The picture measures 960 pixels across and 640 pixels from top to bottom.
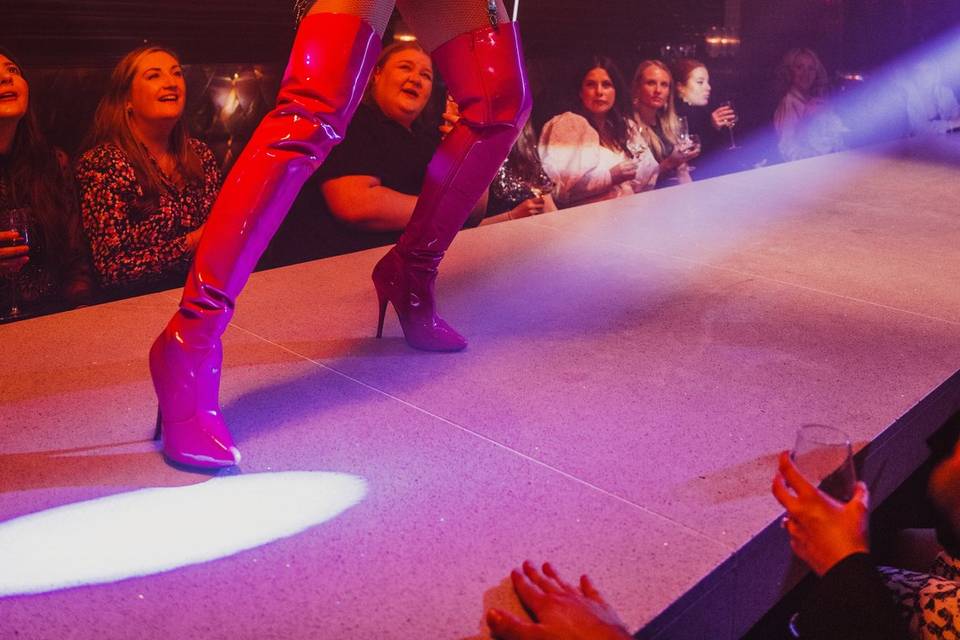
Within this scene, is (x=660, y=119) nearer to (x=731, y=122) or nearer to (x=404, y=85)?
(x=731, y=122)

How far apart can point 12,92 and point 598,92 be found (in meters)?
2.02

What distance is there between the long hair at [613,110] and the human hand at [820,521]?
233 cm

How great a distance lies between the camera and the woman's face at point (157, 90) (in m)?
1.95

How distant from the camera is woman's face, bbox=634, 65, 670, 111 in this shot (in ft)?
11.3

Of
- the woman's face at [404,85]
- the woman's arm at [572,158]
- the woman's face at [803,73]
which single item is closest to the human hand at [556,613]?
the woman's face at [404,85]

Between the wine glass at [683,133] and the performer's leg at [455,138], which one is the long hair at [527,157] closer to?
the wine glass at [683,133]

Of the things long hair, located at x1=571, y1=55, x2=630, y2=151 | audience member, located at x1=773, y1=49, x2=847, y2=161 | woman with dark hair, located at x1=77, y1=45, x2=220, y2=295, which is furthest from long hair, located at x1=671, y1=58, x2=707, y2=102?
woman with dark hair, located at x1=77, y1=45, x2=220, y2=295

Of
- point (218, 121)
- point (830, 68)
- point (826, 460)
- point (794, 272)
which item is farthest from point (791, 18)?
point (826, 460)

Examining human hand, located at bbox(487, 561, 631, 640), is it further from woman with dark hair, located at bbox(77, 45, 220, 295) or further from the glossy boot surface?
woman with dark hair, located at bbox(77, 45, 220, 295)

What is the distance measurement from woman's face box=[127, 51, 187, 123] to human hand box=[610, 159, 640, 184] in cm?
171

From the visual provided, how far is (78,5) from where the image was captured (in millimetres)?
1861

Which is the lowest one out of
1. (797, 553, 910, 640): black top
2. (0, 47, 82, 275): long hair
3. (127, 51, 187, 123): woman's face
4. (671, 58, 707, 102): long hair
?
(797, 553, 910, 640): black top

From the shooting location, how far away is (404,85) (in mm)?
2492

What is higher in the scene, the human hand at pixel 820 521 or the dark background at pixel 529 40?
the dark background at pixel 529 40
